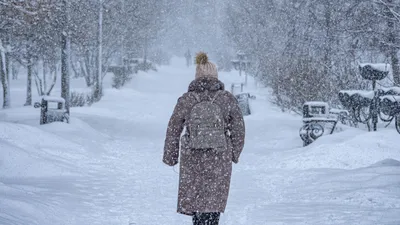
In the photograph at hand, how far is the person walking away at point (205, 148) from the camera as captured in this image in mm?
4051

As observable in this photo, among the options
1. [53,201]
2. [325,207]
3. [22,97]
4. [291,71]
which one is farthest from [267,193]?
[22,97]

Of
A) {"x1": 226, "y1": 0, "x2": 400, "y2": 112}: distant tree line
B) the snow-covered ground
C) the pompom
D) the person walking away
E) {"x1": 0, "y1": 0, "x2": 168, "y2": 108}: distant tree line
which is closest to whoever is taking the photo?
the person walking away

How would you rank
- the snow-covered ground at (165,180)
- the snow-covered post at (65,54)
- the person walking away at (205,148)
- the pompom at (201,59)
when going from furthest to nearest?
the snow-covered post at (65,54) → the snow-covered ground at (165,180) → the pompom at (201,59) → the person walking away at (205,148)

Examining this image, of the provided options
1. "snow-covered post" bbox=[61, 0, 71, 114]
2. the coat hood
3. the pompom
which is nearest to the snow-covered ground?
the coat hood

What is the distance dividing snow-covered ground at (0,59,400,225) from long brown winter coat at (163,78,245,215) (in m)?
1.64

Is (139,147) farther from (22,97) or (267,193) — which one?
(22,97)

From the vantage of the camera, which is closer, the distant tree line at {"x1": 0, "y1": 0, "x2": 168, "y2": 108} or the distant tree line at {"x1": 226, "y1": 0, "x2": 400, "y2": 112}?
the distant tree line at {"x1": 0, "y1": 0, "x2": 168, "y2": 108}

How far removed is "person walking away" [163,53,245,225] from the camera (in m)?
4.05

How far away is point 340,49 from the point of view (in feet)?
53.1

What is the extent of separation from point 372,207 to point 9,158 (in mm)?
5554

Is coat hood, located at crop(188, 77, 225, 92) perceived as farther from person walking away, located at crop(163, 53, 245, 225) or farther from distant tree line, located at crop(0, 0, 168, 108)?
distant tree line, located at crop(0, 0, 168, 108)

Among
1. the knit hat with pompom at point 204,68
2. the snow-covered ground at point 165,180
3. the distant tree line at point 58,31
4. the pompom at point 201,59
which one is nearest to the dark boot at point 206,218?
the knit hat with pompom at point 204,68

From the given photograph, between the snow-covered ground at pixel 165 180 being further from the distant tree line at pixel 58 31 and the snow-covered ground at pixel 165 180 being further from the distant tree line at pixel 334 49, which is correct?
the distant tree line at pixel 58 31

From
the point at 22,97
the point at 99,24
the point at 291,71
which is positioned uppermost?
the point at 99,24
